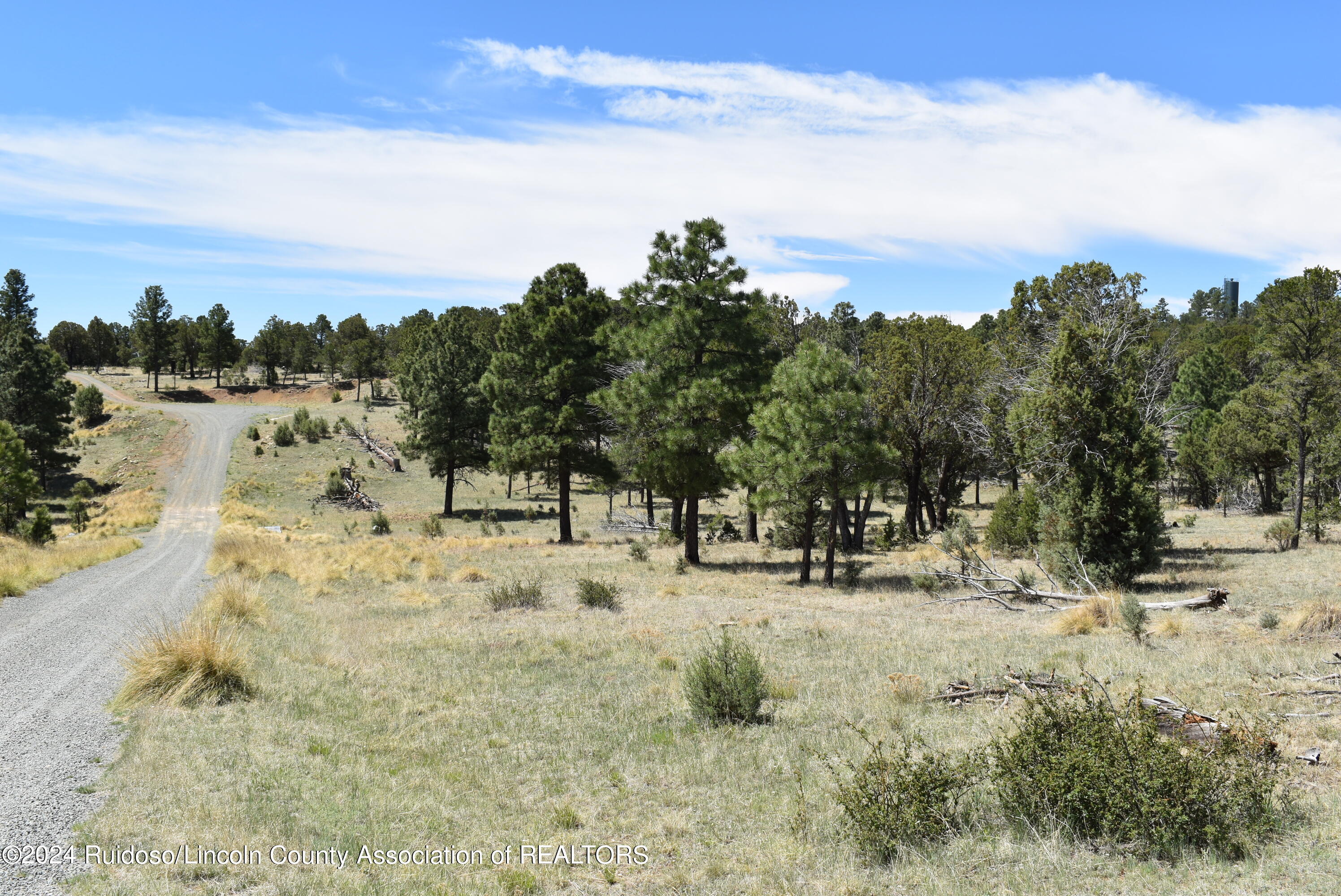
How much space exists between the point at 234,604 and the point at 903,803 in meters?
13.8

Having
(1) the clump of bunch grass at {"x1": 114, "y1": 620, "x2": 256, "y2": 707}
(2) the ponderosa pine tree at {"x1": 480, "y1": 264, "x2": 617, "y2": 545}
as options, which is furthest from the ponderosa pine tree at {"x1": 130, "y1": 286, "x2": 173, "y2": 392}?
(1) the clump of bunch grass at {"x1": 114, "y1": 620, "x2": 256, "y2": 707}

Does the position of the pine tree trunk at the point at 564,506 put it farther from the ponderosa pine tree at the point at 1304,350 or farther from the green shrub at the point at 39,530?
the ponderosa pine tree at the point at 1304,350

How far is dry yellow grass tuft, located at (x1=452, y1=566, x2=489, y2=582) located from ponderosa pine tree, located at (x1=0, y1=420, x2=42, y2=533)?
2036 cm

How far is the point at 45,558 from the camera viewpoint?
67.6 ft

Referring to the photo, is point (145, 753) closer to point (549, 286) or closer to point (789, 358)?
point (789, 358)

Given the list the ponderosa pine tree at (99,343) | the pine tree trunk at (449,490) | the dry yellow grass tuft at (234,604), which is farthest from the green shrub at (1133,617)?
the ponderosa pine tree at (99,343)

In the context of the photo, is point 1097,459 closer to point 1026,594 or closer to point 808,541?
point 1026,594

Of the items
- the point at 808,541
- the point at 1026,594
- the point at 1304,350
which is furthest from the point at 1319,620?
the point at 1304,350

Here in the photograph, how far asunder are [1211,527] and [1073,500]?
933 inches

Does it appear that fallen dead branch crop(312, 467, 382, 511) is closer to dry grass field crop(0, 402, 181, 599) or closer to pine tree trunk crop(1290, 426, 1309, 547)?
dry grass field crop(0, 402, 181, 599)

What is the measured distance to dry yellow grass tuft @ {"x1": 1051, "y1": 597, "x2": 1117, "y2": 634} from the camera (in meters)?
14.2

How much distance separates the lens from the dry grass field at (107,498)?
19.3m

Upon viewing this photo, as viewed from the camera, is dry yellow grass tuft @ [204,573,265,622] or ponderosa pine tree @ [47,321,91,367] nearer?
dry yellow grass tuft @ [204,573,265,622]

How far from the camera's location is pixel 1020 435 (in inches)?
890
